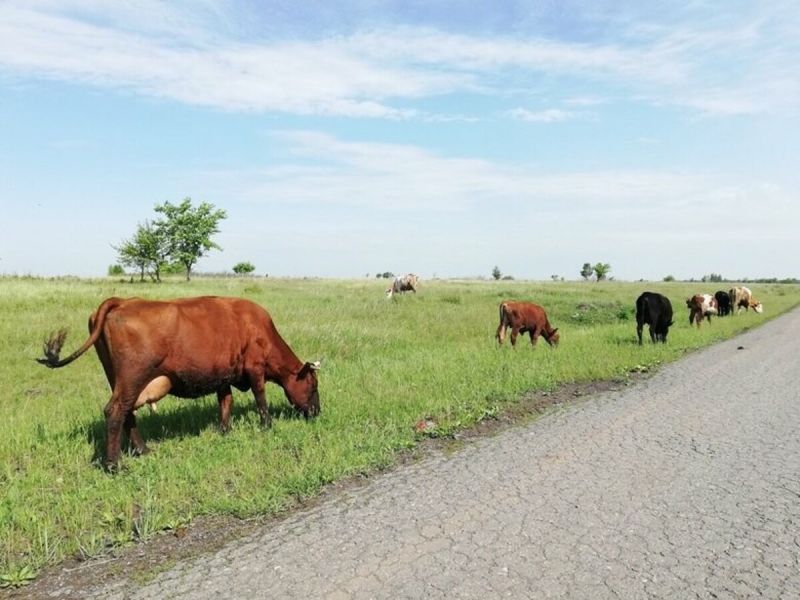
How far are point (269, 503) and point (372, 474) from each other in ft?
3.80

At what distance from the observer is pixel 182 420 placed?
314 inches

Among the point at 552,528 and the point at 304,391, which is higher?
the point at 304,391

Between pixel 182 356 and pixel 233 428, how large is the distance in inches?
51.6

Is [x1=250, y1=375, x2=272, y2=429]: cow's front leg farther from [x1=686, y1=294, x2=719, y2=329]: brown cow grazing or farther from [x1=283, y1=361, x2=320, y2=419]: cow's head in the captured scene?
[x1=686, y1=294, x2=719, y2=329]: brown cow grazing

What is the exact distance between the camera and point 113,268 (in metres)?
72.9

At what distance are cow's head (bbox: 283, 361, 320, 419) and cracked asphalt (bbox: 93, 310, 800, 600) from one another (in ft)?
7.66

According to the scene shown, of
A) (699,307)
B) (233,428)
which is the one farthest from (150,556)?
(699,307)

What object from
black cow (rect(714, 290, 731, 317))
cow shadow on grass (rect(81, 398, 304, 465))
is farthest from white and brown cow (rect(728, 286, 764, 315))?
cow shadow on grass (rect(81, 398, 304, 465))

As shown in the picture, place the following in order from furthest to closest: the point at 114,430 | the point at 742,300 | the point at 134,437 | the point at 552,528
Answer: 1. the point at 742,300
2. the point at 134,437
3. the point at 114,430
4. the point at 552,528

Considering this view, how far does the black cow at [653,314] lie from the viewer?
16.3m

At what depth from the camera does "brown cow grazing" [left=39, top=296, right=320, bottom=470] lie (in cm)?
616

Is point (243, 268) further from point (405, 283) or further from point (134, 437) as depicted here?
point (134, 437)

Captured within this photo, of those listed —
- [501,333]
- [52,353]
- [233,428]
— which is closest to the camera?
[52,353]

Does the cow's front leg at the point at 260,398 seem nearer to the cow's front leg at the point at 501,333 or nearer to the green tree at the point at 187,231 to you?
the cow's front leg at the point at 501,333
